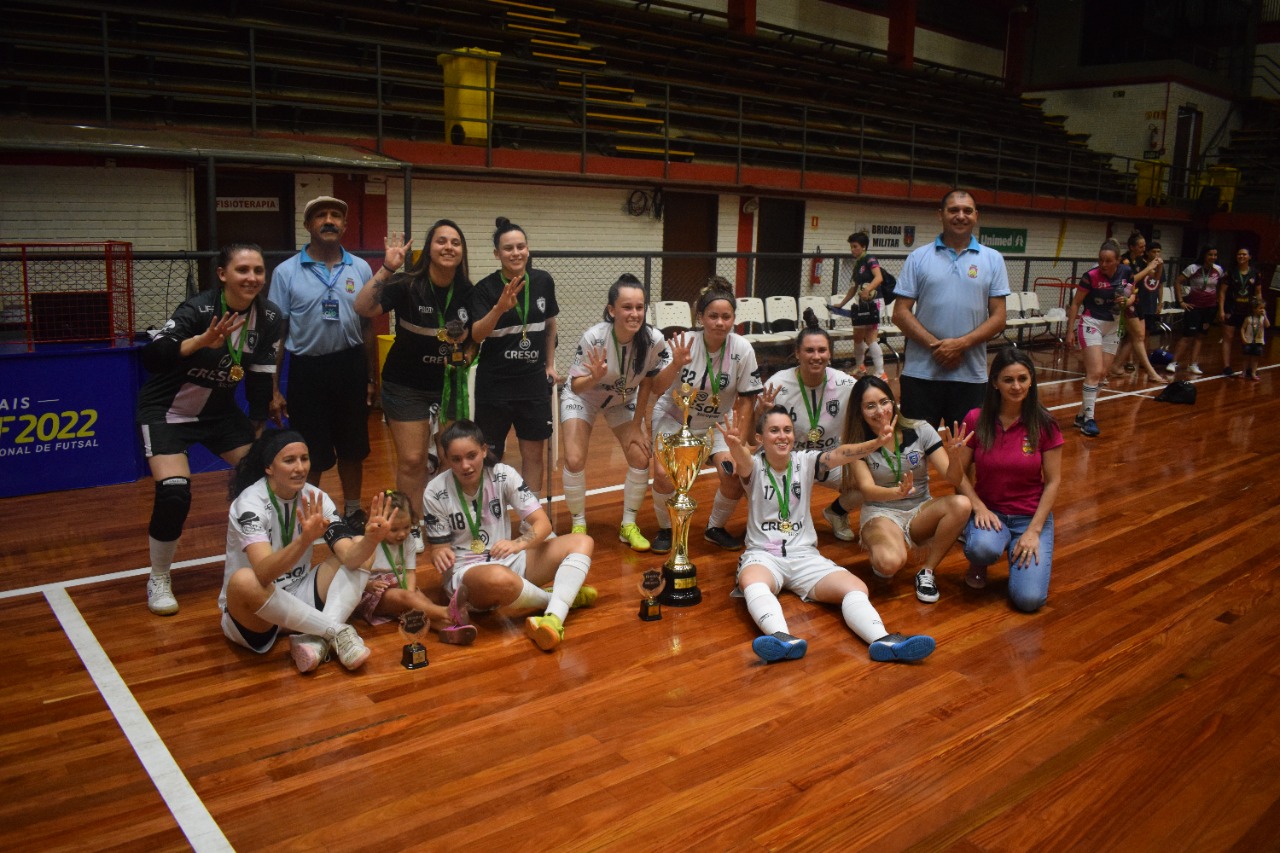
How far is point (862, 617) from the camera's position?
436cm

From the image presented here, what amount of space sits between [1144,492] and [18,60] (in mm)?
10172

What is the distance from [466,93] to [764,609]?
339 inches

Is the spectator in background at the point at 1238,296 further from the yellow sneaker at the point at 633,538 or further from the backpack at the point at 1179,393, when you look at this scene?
the yellow sneaker at the point at 633,538

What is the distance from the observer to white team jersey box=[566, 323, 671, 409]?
5.48 m

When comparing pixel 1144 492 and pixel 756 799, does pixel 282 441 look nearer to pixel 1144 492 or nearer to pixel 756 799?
pixel 756 799

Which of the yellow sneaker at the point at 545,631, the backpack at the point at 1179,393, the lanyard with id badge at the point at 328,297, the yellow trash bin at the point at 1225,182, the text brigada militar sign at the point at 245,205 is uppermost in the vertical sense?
the yellow trash bin at the point at 1225,182

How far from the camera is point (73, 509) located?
6125mm

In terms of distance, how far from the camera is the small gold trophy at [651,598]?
454 centimetres

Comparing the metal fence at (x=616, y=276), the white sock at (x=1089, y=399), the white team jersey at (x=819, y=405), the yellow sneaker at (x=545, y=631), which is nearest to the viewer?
the yellow sneaker at (x=545, y=631)

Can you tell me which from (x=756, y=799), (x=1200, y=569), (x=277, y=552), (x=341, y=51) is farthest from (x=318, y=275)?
(x=341, y=51)

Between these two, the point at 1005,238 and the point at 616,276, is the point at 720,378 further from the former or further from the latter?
the point at 1005,238

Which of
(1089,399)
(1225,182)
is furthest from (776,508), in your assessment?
(1225,182)

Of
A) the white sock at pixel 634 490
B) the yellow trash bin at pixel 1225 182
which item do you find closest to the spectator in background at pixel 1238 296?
the yellow trash bin at pixel 1225 182

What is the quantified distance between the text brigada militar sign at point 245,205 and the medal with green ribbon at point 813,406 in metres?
6.65
